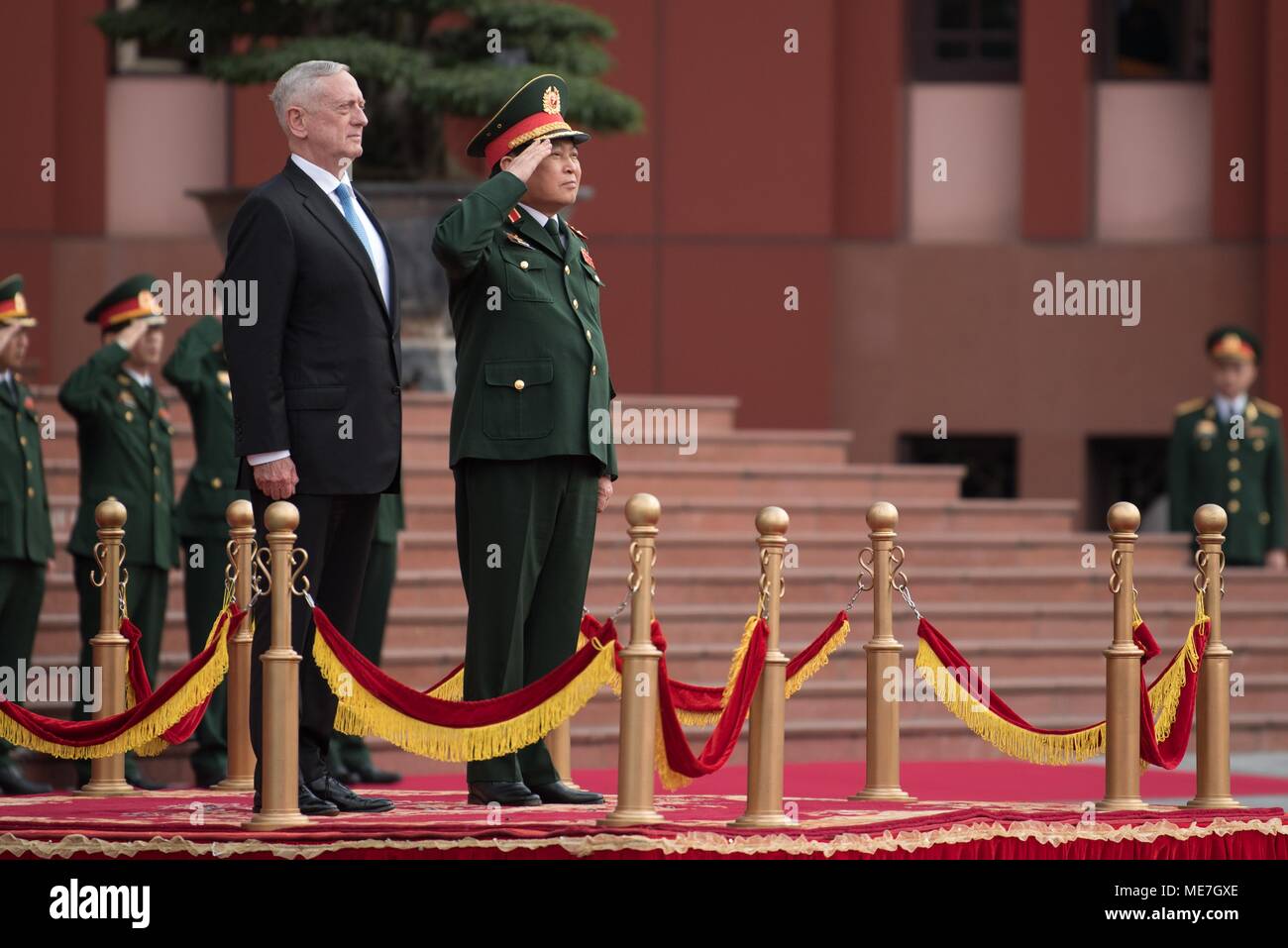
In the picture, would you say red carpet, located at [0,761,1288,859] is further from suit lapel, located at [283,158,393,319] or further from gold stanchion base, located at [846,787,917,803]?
suit lapel, located at [283,158,393,319]

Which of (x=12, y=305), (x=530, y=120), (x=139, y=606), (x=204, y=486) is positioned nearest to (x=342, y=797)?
(x=530, y=120)

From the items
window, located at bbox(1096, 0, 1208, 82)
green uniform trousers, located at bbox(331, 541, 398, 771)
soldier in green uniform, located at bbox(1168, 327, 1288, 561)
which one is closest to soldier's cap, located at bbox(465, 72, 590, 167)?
green uniform trousers, located at bbox(331, 541, 398, 771)

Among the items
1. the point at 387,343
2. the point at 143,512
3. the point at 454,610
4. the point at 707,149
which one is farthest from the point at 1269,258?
the point at 387,343

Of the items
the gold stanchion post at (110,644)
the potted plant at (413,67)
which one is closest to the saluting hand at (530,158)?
the gold stanchion post at (110,644)

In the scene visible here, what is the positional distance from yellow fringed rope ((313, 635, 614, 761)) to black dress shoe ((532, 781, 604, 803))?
0.31 metres

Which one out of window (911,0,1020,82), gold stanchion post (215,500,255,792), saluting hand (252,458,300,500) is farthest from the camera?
window (911,0,1020,82)

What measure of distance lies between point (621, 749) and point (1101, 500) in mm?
11747

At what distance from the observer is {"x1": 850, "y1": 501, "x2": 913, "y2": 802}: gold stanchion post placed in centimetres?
798

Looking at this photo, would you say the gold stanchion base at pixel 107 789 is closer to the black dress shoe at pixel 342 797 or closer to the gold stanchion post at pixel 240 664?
the gold stanchion post at pixel 240 664

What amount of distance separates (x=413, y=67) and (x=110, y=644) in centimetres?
608

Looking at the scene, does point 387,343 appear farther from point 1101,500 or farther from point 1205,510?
point 1101,500

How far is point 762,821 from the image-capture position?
6.92 m

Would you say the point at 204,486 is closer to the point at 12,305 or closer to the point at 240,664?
the point at 12,305

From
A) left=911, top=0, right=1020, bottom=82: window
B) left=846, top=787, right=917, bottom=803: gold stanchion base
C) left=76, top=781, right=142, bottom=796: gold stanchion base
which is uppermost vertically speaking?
left=911, top=0, right=1020, bottom=82: window
